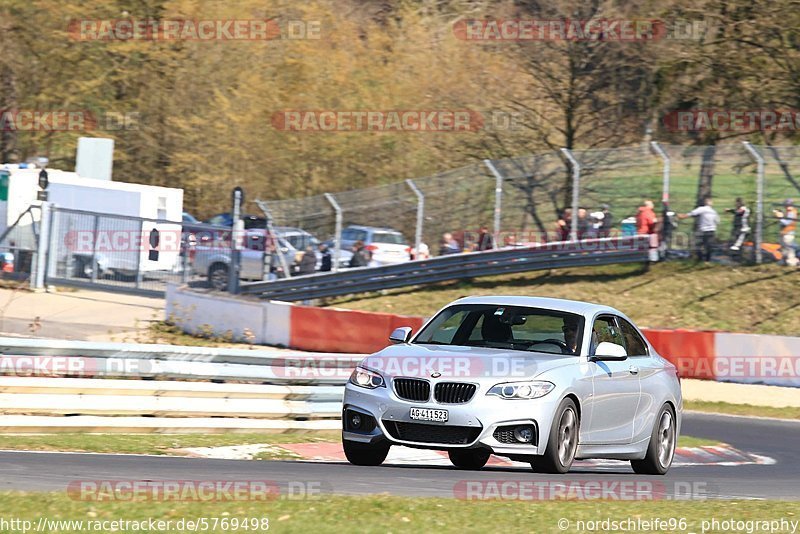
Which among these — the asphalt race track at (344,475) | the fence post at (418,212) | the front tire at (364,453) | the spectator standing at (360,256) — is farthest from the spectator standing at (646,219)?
the front tire at (364,453)

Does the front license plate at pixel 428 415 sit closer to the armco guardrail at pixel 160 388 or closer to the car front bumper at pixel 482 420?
the car front bumper at pixel 482 420

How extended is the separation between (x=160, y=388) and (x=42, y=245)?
17.2 m

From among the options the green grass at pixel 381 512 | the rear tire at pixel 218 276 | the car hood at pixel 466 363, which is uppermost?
the rear tire at pixel 218 276

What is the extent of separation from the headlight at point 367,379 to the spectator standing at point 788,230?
19.3 m

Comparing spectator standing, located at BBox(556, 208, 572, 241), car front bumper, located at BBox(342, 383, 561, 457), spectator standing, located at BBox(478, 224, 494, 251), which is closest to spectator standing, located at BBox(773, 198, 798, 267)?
spectator standing, located at BBox(556, 208, 572, 241)

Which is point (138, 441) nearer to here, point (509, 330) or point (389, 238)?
point (509, 330)

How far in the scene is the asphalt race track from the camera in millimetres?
8555

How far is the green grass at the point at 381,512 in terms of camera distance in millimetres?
6738

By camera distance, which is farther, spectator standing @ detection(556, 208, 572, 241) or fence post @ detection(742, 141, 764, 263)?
spectator standing @ detection(556, 208, 572, 241)

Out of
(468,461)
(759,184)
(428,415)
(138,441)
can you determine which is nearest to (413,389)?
(428,415)

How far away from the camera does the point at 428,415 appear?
31.6 feet

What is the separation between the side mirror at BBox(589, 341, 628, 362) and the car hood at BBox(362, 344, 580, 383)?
0.20 meters

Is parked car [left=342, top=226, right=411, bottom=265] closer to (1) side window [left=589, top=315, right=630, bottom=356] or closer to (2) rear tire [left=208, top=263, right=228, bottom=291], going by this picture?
(2) rear tire [left=208, top=263, right=228, bottom=291]

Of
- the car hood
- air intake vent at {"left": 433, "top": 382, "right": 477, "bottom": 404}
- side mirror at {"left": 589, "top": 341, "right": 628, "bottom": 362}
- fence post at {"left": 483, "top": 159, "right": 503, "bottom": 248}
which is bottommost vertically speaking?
air intake vent at {"left": 433, "top": 382, "right": 477, "bottom": 404}
